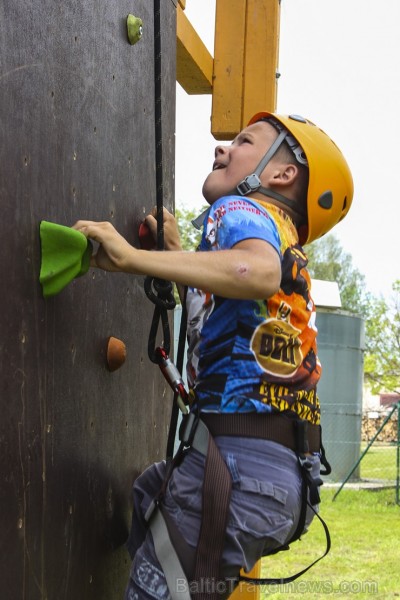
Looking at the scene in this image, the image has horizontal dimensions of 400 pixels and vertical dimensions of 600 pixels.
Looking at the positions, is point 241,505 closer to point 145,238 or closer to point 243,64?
Result: point 145,238

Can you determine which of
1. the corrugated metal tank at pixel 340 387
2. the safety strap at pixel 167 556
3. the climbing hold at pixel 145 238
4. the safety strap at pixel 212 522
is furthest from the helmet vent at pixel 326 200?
the corrugated metal tank at pixel 340 387

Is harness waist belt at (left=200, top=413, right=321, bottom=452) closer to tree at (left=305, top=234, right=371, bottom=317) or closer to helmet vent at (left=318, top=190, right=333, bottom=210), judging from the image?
helmet vent at (left=318, top=190, right=333, bottom=210)

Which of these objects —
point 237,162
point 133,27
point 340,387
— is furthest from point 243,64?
point 340,387

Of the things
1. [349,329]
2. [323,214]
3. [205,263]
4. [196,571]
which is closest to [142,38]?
[323,214]

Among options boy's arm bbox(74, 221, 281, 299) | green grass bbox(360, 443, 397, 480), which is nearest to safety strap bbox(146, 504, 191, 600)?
boy's arm bbox(74, 221, 281, 299)

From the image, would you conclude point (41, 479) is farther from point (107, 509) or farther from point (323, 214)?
point (323, 214)

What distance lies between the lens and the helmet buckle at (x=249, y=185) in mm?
2340

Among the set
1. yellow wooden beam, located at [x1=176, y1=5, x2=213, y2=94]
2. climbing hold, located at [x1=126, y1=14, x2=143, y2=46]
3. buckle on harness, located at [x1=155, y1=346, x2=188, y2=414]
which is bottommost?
buckle on harness, located at [x1=155, y1=346, x2=188, y2=414]

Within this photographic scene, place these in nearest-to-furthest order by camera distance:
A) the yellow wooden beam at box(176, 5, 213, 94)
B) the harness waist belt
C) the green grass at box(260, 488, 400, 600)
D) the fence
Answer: the harness waist belt
the yellow wooden beam at box(176, 5, 213, 94)
the green grass at box(260, 488, 400, 600)
the fence

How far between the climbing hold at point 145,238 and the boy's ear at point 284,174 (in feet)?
1.45

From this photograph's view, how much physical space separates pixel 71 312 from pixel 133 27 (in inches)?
34.1

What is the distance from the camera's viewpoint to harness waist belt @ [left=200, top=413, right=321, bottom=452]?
2.13m

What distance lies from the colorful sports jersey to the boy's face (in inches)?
6.0

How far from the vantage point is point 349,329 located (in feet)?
51.4
